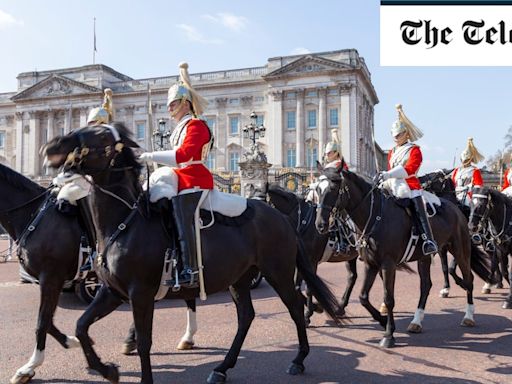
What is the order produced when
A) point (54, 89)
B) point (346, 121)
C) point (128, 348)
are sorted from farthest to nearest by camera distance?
point (54, 89) → point (346, 121) → point (128, 348)

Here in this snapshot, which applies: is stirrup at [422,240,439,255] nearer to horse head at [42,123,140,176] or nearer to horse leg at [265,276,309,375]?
horse leg at [265,276,309,375]

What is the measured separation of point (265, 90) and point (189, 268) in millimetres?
54433

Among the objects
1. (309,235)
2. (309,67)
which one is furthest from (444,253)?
(309,67)

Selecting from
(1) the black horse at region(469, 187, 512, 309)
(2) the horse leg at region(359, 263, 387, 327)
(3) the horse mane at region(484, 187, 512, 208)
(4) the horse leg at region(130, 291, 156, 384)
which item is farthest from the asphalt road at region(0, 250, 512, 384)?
(3) the horse mane at region(484, 187, 512, 208)

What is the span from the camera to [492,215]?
9.98 meters

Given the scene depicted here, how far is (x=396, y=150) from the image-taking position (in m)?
7.47

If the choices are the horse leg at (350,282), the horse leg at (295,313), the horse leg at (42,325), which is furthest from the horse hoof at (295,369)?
the horse leg at (350,282)

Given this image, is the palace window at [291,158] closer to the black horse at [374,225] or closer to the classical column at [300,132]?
the classical column at [300,132]

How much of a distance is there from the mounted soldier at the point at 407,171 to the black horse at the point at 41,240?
3925 millimetres

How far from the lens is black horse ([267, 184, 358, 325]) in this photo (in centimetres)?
790

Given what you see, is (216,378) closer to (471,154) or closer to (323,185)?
(323,185)

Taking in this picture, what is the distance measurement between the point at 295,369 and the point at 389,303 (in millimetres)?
1890

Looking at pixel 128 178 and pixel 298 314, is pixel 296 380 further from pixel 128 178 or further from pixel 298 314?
pixel 128 178

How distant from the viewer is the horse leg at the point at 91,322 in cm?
446
